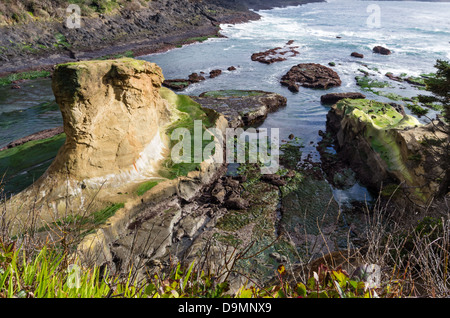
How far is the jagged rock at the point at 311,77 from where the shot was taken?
3062 centimetres

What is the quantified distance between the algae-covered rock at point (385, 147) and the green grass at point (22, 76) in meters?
27.4

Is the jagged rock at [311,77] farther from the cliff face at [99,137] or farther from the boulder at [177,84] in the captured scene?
the cliff face at [99,137]

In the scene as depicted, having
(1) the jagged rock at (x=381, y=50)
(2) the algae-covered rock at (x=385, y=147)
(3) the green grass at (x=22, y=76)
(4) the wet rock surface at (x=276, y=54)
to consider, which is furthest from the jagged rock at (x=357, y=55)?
(3) the green grass at (x=22, y=76)

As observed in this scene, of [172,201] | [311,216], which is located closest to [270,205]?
[311,216]

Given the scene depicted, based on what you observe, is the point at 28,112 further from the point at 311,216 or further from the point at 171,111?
the point at 311,216

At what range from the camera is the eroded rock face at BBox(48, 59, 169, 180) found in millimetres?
10289

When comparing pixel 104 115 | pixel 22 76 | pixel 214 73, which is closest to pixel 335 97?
pixel 214 73

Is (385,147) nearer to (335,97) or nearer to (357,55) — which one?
(335,97)

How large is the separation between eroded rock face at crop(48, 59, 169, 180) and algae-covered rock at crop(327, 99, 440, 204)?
1007cm

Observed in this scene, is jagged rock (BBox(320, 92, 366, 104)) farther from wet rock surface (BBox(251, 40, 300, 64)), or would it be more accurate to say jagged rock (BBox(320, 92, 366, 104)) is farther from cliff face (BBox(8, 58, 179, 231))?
cliff face (BBox(8, 58, 179, 231))

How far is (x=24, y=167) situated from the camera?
43.6 feet

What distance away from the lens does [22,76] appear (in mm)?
28984
